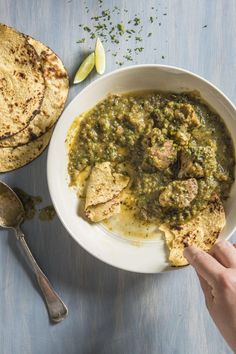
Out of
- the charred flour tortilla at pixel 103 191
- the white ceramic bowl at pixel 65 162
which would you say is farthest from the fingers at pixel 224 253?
the charred flour tortilla at pixel 103 191

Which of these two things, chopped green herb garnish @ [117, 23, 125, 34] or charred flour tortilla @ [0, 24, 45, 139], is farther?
chopped green herb garnish @ [117, 23, 125, 34]

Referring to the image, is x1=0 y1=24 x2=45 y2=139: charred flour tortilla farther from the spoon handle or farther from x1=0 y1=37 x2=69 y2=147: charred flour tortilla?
the spoon handle

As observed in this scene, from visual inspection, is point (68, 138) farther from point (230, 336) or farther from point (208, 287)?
point (230, 336)

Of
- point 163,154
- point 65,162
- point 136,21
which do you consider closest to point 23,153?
point 65,162

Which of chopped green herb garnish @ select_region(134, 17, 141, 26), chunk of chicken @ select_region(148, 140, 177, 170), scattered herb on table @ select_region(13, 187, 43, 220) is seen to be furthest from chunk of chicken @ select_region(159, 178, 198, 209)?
chopped green herb garnish @ select_region(134, 17, 141, 26)

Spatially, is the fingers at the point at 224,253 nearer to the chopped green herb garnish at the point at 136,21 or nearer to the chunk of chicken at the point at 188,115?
the chunk of chicken at the point at 188,115

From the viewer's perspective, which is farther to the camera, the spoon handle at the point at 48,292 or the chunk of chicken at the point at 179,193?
the spoon handle at the point at 48,292
